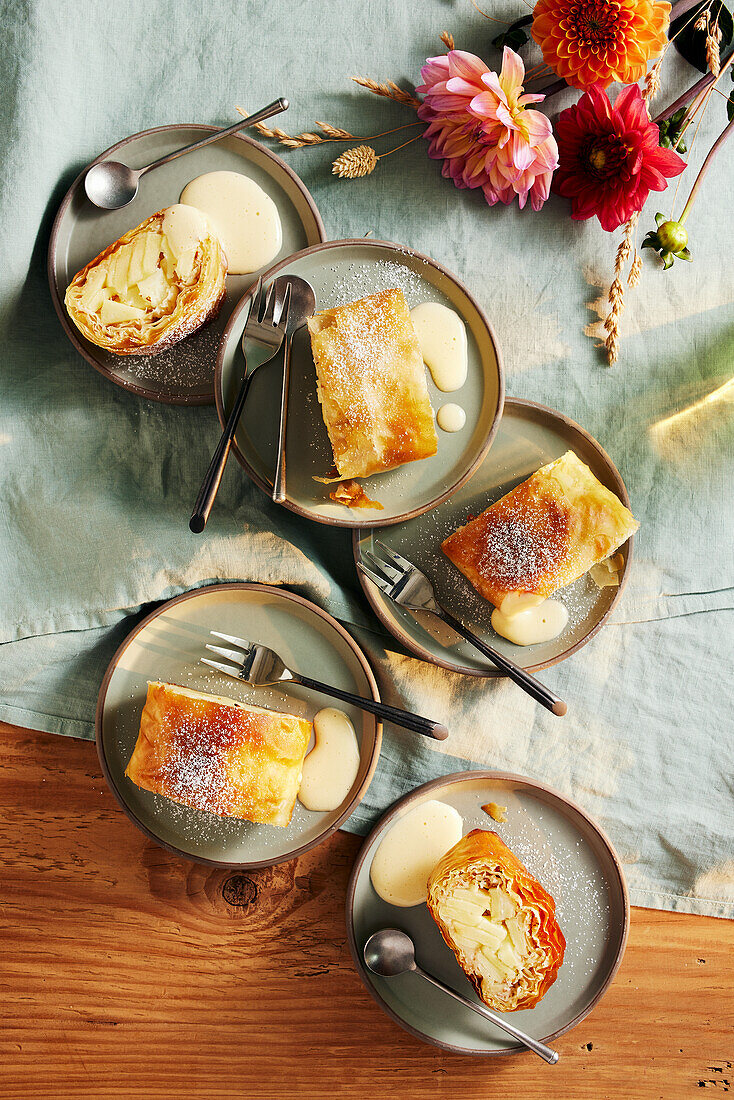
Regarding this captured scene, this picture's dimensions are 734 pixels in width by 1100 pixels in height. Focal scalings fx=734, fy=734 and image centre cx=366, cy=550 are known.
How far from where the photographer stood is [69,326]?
1425 mm

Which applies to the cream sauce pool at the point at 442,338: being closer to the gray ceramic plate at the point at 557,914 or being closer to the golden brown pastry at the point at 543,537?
the golden brown pastry at the point at 543,537

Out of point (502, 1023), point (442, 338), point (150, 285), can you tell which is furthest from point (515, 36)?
point (502, 1023)

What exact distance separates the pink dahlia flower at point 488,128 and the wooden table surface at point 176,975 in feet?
4.70

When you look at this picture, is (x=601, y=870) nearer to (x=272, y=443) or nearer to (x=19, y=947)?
(x=272, y=443)

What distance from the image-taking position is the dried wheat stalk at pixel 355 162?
150 centimetres

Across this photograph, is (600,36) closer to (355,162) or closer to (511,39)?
(511,39)

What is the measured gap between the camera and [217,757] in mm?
1392

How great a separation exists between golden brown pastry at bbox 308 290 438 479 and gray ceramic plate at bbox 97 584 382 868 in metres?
0.35

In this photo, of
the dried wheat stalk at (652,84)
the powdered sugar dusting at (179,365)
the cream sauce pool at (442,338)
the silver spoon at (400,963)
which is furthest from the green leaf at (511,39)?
the silver spoon at (400,963)

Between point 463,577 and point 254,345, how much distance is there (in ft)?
2.04

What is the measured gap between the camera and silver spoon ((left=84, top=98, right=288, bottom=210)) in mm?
1415

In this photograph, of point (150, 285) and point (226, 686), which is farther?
point (226, 686)

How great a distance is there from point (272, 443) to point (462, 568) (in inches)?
17.8

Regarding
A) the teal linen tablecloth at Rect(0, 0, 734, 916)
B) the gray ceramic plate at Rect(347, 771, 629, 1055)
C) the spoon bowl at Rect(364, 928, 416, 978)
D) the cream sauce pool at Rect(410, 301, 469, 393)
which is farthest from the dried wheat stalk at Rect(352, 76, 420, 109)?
the spoon bowl at Rect(364, 928, 416, 978)
